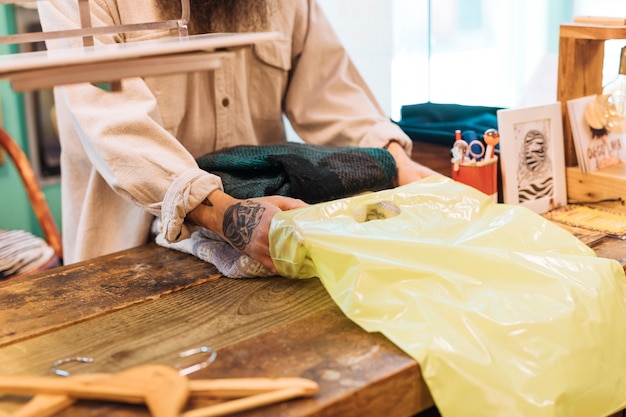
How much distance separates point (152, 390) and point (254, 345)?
0.17 meters

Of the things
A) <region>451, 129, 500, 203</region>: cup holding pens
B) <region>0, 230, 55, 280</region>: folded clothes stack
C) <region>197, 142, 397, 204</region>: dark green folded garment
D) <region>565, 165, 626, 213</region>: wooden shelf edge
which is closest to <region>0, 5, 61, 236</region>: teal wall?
<region>0, 230, 55, 280</region>: folded clothes stack

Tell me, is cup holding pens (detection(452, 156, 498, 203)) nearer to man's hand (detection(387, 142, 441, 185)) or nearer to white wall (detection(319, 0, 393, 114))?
man's hand (detection(387, 142, 441, 185))

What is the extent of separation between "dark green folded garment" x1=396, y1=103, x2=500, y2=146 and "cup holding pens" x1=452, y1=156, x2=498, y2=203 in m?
0.27

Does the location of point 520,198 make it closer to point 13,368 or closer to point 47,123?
point 13,368

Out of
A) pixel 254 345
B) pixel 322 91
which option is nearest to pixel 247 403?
pixel 254 345

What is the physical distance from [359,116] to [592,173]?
0.51 m

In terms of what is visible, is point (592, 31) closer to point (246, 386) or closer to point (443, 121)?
point (443, 121)

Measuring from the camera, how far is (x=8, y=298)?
1.14 m

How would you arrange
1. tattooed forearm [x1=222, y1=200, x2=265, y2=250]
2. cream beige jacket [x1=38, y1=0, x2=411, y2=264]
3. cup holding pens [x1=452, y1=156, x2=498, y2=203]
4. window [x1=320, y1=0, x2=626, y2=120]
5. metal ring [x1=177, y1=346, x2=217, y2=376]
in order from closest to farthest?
metal ring [x1=177, y1=346, x2=217, y2=376]
tattooed forearm [x1=222, y1=200, x2=265, y2=250]
cream beige jacket [x1=38, y1=0, x2=411, y2=264]
cup holding pens [x1=452, y1=156, x2=498, y2=203]
window [x1=320, y1=0, x2=626, y2=120]

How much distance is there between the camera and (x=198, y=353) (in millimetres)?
922

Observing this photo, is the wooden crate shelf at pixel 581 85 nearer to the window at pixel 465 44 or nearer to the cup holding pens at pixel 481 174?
the cup holding pens at pixel 481 174

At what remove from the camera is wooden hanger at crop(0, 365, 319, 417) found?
78 centimetres

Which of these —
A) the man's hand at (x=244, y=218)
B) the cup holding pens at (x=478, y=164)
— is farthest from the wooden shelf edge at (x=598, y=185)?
the man's hand at (x=244, y=218)

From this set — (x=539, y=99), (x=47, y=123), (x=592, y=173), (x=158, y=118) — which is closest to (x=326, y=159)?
(x=158, y=118)
